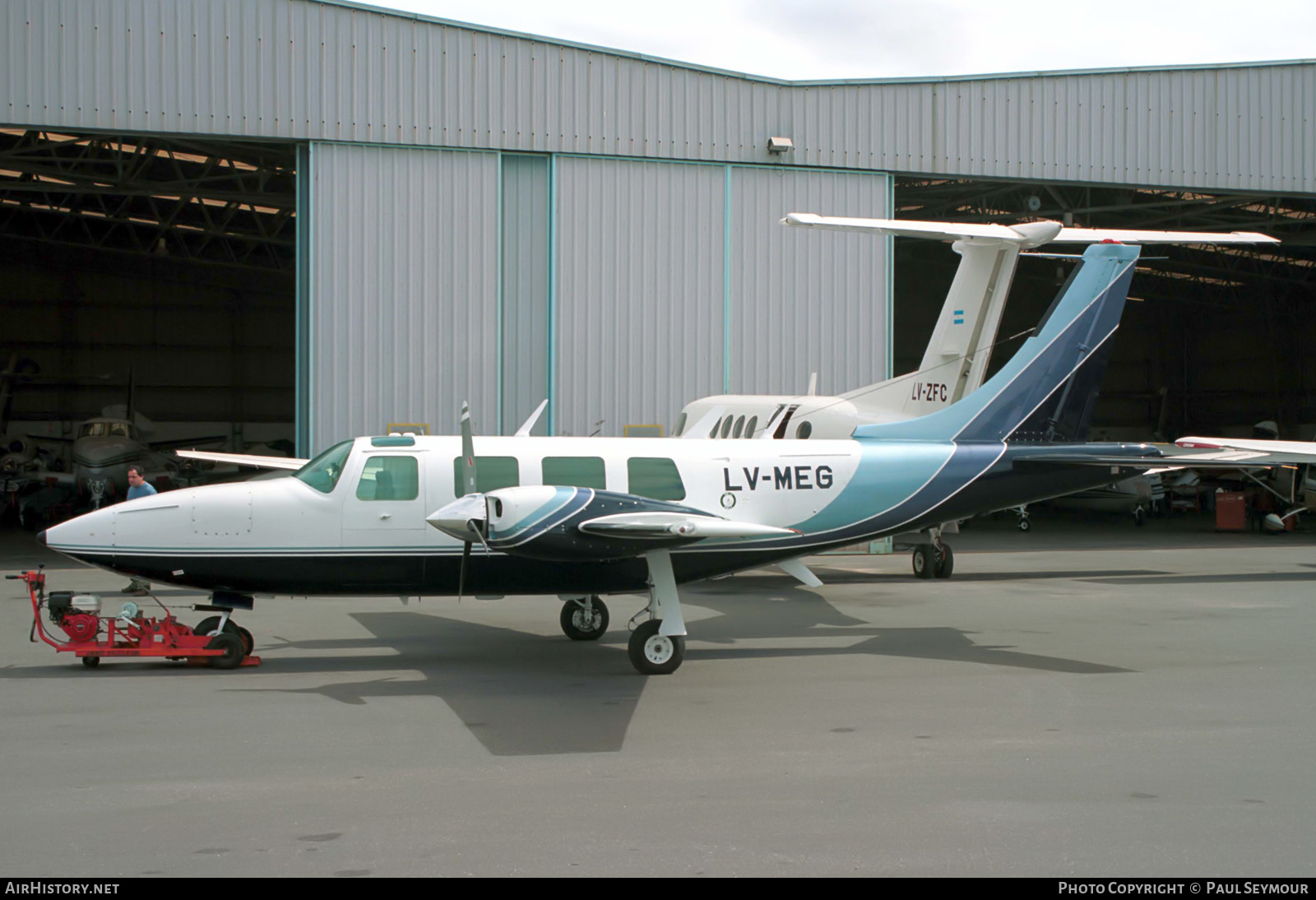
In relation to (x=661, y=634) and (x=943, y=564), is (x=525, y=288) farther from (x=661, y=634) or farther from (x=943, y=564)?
(x=661, y=634)

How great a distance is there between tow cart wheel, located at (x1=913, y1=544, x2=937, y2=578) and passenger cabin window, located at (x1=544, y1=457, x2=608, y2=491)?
9125 mm

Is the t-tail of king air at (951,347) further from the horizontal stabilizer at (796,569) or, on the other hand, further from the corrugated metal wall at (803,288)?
the horizontal stabilizer at (796,569)

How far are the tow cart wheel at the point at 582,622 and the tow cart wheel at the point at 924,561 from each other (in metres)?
8.29

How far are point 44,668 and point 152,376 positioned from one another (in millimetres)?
44293

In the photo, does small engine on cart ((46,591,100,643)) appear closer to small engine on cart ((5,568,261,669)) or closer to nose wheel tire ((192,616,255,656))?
small engine on cart ((5,568,261,669))

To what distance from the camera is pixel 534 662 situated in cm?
1141

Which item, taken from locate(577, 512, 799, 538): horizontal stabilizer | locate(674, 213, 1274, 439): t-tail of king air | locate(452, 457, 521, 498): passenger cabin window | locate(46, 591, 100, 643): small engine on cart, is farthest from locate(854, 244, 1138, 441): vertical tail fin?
locate(46, 591, 100, 643): small engine on cart

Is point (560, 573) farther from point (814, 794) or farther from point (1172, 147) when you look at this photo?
point (1172, 147)

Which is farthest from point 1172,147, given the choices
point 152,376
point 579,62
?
point 152,376

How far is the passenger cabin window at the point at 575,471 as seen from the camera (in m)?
11.7

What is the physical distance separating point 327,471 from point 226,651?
79.5 inches

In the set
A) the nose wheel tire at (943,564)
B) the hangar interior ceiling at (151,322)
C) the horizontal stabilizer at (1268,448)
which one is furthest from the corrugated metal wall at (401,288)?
the hangar interior ceiling at (151,322)

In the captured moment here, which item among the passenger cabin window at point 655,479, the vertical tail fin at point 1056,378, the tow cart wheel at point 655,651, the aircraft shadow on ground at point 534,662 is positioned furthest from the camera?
the vertical tail fin at point 1056,378

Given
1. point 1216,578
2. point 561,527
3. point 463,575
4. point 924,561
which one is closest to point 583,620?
point 463,575
